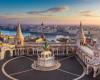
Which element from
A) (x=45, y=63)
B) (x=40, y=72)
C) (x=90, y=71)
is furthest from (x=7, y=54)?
(x=90, y=71)

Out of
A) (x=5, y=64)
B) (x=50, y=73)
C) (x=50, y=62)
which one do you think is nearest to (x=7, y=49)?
(x=5, y=64)

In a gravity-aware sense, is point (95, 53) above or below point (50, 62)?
above

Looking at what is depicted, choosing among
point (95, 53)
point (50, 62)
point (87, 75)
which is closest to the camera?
point (87, 75)

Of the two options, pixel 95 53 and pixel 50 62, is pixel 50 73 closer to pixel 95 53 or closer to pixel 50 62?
pixel 50 62

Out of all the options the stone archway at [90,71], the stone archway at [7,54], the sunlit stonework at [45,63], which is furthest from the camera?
the stone archway at [7,54]

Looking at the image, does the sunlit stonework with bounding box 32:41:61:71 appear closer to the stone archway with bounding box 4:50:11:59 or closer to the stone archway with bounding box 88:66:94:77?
the stone archway with bounding box 88:66:94:77

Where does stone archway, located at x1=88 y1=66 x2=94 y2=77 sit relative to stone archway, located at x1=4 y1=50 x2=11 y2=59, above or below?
below

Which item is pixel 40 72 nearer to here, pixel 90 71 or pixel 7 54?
pixel 90 71

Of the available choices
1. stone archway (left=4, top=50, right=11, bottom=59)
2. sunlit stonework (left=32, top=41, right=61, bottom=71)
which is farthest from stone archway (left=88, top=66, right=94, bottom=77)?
stone archway (left=4, top=50, right=11, bottom=59)

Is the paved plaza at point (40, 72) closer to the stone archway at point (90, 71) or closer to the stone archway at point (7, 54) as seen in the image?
the stone archway at point (90, 71)

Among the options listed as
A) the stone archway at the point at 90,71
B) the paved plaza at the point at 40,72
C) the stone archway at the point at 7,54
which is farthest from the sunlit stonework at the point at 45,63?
the stone archway at the point at 7,54

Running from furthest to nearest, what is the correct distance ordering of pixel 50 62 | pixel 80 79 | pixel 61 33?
1. pixel 61 33
2. pixel 50 62
3. pixel 80 79
